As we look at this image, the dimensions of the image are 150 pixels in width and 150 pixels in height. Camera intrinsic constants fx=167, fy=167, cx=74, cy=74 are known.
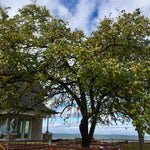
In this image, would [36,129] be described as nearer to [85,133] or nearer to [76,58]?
[85,133]

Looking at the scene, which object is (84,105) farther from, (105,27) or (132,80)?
(105,27)

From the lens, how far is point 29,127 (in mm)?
19203

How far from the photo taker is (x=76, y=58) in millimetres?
8188

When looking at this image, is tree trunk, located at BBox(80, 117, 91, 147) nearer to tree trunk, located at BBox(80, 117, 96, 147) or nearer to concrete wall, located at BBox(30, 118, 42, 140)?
tree trunk, located at BBox(80, 117, 96, 147)

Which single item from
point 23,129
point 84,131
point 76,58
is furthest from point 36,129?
point 76,58

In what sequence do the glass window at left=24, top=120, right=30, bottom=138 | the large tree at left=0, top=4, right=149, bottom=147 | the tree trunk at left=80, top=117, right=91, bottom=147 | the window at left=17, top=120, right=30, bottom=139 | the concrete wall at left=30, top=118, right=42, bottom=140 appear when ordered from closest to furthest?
the large tree at left=0, top=4, right=149, bottom=147
the tree trunk at left=80, top=117, right=91, bottom=147
the window at left=17, top=120, right=30, bottom=139
the glass window at left=24, top=120, right=30, bottom=138
the concrete wall at left=30, top=118, right=42, bottom=140

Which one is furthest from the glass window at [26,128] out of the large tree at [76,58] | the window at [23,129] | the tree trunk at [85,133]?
the tree trunk at [85,133]

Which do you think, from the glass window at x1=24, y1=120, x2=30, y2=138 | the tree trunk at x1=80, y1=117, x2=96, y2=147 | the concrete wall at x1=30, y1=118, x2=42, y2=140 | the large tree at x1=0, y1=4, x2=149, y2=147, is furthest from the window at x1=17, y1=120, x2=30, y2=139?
the tree trunk at x1=80, y1=117, x2=96, y2=147

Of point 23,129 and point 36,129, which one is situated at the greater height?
point 23,129

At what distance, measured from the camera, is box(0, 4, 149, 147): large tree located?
7691 mm

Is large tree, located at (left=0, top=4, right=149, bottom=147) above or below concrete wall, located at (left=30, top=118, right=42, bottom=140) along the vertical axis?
above

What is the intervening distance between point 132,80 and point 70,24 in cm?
771

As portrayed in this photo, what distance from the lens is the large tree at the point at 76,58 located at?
769 cm

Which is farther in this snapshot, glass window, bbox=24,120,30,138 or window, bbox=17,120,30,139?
glass window, bbox=24,120,30,138
